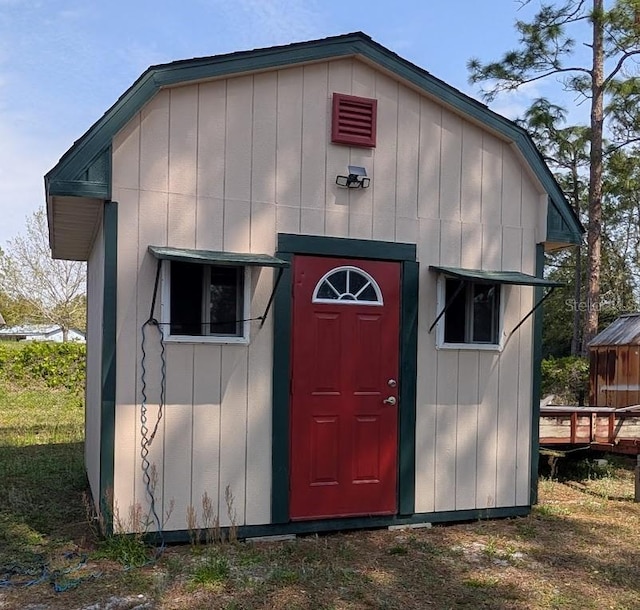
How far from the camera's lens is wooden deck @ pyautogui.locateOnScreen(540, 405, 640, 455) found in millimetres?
7180

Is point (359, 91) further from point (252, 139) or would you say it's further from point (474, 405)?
point (474, 405)

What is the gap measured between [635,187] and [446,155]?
10690 millimetres

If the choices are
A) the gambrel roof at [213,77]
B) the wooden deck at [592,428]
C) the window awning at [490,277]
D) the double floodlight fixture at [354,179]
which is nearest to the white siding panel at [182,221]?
the gambrel roof at [213,77]

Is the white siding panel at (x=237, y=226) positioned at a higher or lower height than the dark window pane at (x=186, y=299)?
higher

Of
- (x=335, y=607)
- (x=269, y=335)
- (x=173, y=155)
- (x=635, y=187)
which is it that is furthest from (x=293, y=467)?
(x=635, y=187)

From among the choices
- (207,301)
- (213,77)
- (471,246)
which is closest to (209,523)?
(207,301)

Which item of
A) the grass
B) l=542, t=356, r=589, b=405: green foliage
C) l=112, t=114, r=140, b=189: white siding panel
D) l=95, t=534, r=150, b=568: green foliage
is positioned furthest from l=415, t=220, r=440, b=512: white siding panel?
l=542, t=356, r=589, b=405: green foliage

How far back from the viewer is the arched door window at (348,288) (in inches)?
202

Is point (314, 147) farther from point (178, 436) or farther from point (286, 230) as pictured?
point (178, 436)

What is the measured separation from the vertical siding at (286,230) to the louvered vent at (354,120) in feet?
0.28

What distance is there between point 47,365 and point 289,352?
511 inches

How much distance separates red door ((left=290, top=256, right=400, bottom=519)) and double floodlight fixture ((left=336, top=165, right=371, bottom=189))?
596mm

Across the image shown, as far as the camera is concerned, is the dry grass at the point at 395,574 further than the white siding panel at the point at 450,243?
No

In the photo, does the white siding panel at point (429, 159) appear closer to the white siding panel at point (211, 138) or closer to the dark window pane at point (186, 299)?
the white siding panel at point (211, 138)
